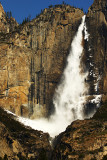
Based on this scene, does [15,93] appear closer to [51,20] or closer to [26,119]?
[26,119]

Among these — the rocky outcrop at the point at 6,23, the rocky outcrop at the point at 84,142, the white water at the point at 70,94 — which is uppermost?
the rocky outcrop at the point at 6,23

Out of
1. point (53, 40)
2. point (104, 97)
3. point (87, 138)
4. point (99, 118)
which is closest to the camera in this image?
point (87, 138)

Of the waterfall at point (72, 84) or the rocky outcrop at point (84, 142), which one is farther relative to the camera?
the waterfall at point (72, 84)

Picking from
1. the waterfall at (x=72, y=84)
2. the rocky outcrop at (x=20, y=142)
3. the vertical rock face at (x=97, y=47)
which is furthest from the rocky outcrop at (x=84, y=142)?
the waterfall at (x=72, y=84)

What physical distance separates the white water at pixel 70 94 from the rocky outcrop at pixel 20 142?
1320 cm

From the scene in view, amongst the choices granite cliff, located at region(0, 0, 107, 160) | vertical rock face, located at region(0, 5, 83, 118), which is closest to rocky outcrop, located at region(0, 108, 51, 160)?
granite cliff, located at region(0, 0, 107, 160)

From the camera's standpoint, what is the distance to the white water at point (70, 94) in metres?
142

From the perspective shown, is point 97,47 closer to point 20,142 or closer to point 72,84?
point 72,84

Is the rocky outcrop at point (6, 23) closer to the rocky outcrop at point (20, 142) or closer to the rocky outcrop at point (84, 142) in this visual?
the rocky outcrop at point (20, 142)

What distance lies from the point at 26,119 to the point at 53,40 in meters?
25.2

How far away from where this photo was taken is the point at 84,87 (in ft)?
470

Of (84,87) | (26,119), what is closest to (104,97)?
(84,87)

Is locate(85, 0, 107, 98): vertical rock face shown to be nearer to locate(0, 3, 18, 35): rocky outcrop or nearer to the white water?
the white water

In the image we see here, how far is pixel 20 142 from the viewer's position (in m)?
119
